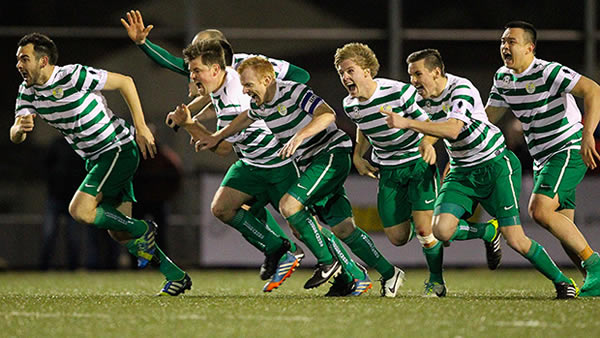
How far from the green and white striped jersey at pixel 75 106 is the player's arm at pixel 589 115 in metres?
2.80

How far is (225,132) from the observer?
6.78m

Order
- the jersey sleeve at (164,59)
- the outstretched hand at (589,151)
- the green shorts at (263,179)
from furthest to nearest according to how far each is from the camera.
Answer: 1. the jersey sleeve at (164,59)
2. the green shorts at (263,179)
3. the outstretched hand at (589,151)

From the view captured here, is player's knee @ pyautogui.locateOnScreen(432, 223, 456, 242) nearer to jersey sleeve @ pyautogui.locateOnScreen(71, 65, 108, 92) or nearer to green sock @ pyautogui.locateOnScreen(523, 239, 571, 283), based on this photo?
green sock @ pyautogui.locateOnScreen(523, 239, 571, 283)

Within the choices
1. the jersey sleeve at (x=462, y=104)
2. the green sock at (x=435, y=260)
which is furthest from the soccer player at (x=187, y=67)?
the jersey sleeve at (x=462, y=104)

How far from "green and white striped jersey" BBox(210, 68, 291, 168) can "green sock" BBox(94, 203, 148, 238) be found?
2.52 feet

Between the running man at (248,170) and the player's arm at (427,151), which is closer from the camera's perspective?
the player's arm at (427,151)

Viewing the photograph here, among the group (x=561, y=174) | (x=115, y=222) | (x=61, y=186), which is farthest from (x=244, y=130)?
(x=61, y=186)

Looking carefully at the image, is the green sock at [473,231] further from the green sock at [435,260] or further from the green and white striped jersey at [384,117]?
the green and white striped jersey at [384,117]

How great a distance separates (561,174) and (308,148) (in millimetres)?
1495

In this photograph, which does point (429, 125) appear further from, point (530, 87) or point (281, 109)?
point (281, 109)

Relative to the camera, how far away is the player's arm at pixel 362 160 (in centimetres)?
697

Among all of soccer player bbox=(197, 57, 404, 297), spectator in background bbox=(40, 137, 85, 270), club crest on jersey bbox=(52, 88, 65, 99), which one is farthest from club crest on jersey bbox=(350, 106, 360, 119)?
spectator in background bbox=(40, 137, 85, 270)

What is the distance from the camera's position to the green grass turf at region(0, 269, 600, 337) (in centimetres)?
501

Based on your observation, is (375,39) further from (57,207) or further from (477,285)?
(477,285)
